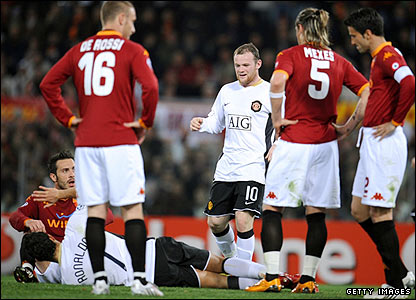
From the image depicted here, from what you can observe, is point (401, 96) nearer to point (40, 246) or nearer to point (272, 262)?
point (272, 262)

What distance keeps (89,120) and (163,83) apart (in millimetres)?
8319

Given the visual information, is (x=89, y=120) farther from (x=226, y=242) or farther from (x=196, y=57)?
(x=196, y=57)

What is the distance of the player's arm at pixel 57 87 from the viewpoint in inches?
203

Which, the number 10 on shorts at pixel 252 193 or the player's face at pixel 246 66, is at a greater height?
the player's face at pixel 246 66

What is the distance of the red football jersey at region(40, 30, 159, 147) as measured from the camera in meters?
4.97

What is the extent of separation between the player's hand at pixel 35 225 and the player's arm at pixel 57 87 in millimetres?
1657

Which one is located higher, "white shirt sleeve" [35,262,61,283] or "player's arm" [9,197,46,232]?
"player's arm" [9,197,46,232]

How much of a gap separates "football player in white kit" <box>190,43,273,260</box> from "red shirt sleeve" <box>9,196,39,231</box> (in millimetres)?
1730

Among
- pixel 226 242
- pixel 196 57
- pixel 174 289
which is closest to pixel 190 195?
pixel 196 57

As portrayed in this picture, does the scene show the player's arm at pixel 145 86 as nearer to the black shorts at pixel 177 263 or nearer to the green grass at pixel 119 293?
the green grass at pixel 119 293

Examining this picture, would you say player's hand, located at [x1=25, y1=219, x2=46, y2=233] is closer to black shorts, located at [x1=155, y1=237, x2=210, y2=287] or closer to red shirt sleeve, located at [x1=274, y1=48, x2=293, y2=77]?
black shorts, located at [x1=155, y1=237, x2=210, y2=287]

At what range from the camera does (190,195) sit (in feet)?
37.8

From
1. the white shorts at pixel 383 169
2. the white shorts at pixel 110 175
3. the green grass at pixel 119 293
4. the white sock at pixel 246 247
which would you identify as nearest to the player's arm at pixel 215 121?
the white sock at pixel 246 247

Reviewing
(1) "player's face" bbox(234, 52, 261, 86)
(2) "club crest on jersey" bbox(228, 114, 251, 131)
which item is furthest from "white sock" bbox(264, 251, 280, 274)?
(1) "player's face" bbox(234, 52, 261, 86)
